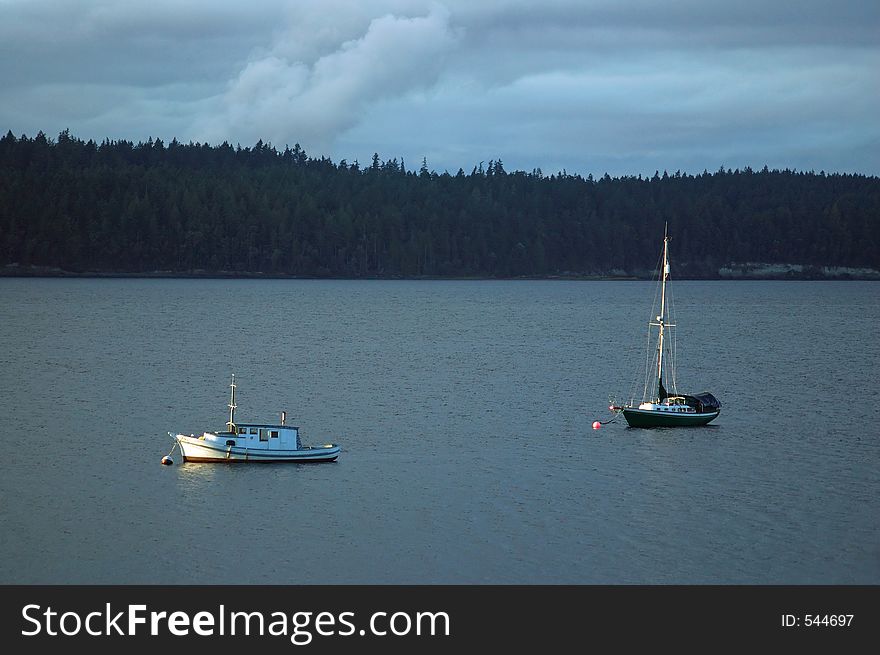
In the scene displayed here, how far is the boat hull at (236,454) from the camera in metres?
67.5

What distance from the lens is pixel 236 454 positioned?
67.6m

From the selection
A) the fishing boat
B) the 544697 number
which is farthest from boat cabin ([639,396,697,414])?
the 544697 number

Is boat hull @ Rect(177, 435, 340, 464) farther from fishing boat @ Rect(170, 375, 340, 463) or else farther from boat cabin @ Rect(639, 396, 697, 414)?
boat cabin @ Rect(639, 396, 697, 414)

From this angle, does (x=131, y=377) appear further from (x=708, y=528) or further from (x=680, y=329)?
(x=680, y=329)

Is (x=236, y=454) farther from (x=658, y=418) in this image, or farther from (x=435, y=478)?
(x=658, y=418)

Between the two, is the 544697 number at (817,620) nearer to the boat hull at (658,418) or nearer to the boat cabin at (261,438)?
the boat cabin at (261,438)

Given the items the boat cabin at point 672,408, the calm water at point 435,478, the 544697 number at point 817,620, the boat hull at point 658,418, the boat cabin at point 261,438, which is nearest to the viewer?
the 544697 number at point 817,620

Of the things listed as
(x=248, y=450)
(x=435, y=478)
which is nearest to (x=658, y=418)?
(x=435, y=478)

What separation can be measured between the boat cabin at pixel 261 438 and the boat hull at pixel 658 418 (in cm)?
2693

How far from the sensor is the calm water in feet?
160

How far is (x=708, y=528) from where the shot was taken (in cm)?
5441

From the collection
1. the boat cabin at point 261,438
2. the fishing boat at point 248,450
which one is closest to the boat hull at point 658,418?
the fishing boat at point 248,450

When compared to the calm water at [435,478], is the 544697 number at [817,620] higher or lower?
→ lower

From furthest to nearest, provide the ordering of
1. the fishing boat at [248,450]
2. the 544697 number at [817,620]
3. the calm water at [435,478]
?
the fishing boat at [248,450] → the calm water at [435,478] → the 544697 number at [817,620]
